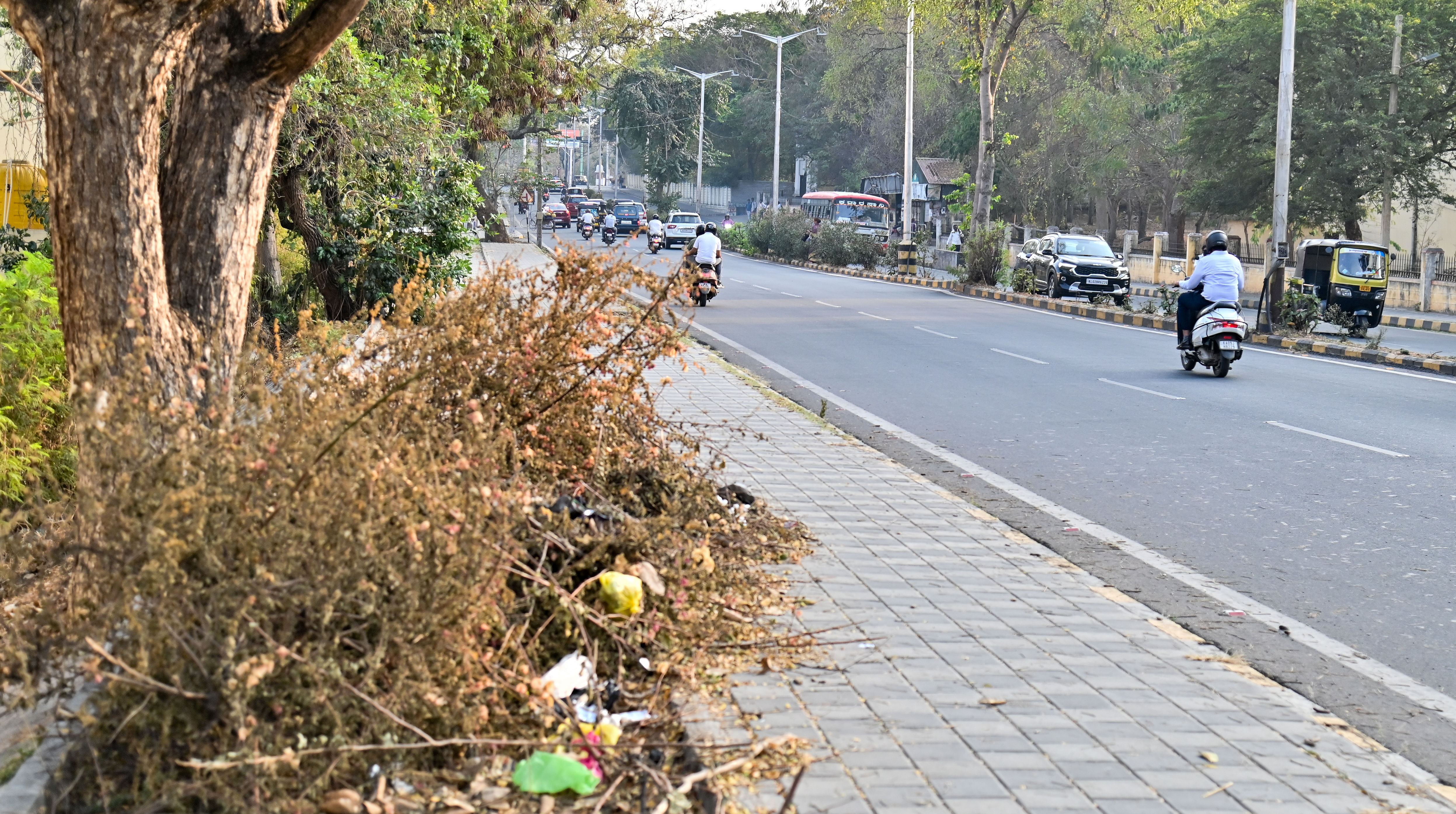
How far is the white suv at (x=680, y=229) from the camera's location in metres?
61.4

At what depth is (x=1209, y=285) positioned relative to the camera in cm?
1568

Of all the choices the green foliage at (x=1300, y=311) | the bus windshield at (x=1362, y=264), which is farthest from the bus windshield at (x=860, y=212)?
the green foliage at (x=1300, y=311)

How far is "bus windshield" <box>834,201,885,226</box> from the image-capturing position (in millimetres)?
62969

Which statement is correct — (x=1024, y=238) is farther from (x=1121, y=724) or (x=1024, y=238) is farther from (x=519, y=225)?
(x=1121, y=724)

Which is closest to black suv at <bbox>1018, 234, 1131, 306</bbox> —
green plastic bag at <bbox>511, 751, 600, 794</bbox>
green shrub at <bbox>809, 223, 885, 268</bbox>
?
green shrub at <bbox>809, 223, 885, 268</bbox>

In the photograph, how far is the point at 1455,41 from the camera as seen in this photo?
34469mm

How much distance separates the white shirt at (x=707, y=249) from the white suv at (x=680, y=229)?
3193cm

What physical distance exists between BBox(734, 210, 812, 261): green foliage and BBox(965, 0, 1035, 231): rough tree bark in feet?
38.9

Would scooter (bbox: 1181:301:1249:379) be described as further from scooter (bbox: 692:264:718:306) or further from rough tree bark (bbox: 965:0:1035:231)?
rough tree bark (bbox: 965:0:1035:231)

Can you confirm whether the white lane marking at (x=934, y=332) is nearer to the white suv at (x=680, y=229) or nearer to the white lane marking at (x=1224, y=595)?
the white lane marking at (x=1224, y=595)

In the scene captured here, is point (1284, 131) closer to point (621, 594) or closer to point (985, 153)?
point (985, 153)

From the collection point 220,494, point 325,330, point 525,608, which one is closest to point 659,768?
point 525,608

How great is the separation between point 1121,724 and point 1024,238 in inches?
1991

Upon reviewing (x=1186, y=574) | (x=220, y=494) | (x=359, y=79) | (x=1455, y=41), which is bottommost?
(x=1186, y=574)
